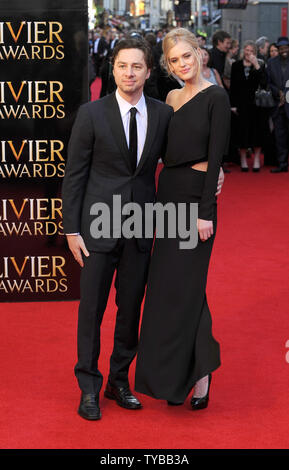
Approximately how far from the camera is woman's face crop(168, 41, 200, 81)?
439 centimetres

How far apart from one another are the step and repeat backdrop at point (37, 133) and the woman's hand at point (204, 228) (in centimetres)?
226

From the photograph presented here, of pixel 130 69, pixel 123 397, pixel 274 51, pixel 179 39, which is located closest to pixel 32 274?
pixel 123 397

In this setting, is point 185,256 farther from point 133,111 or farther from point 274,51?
point 274,51

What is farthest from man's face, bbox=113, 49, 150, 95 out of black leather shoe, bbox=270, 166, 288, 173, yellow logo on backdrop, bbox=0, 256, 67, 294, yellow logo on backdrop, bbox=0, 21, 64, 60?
black leather shoe, bbox=270, 166, 288, 173

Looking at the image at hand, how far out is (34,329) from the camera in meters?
6.07

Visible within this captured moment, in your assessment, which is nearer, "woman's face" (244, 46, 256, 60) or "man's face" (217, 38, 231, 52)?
"woman's face" (244, 46, 256, 60)

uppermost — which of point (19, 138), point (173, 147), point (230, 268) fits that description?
point (173, 147)

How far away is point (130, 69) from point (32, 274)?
265 centimetres

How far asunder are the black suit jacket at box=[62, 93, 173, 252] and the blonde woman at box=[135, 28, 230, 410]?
0.11 meters

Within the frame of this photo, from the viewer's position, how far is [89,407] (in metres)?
4.62

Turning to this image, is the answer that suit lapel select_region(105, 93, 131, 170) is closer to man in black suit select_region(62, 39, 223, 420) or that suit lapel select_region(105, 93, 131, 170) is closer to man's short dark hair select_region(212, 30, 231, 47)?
man in black suit select_region(62, 39, 223, 420)

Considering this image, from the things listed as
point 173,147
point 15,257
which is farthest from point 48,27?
point 173,147
